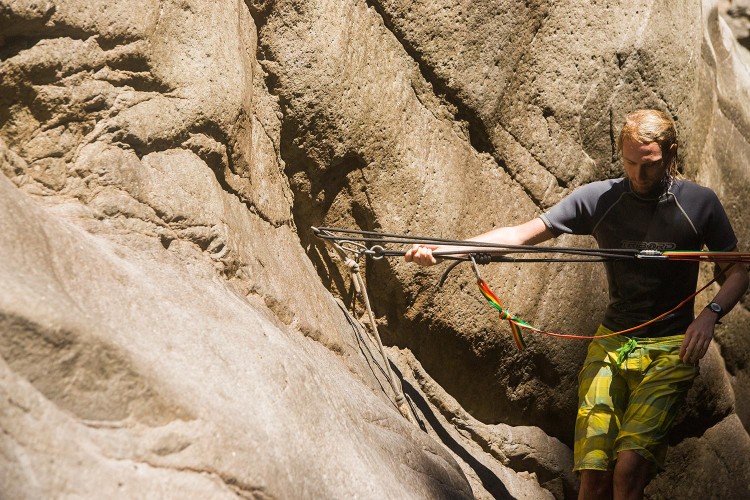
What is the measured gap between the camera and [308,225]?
11.3ft

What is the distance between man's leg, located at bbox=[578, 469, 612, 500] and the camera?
9.66 ft

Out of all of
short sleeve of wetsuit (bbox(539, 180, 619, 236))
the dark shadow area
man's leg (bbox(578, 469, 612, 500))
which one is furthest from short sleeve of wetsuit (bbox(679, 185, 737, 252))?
the dark shadow area

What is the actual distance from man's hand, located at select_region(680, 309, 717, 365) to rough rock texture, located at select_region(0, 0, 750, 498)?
2.86ft

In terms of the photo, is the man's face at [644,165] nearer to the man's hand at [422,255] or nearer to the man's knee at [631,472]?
the man's hand at [422,255]

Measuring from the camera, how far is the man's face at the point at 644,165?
9.00 ft

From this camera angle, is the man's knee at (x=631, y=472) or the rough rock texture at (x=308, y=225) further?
the man's knee at (x=631, y=472)

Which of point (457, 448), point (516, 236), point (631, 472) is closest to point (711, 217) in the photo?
point (516, 236)

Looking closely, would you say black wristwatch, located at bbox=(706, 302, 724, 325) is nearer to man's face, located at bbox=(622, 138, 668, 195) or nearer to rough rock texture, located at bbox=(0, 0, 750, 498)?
man's face, located at bbox=(622, 138, 668, 195)

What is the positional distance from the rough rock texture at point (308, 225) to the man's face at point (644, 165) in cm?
93

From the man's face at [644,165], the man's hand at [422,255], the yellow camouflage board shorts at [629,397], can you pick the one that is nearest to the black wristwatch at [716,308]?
the yellow camouflage board shorts at [629,397]

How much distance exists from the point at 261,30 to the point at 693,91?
2.20 metres

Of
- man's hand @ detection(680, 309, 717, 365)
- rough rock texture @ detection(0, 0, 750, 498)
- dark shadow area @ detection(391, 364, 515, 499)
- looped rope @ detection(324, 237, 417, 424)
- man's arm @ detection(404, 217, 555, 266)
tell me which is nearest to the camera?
rough rock texture @ detection(0, 0, 750, 498)

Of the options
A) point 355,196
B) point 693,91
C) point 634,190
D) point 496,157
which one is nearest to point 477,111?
point 496,157

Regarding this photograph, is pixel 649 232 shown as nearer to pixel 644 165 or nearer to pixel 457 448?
pixel 644 165
